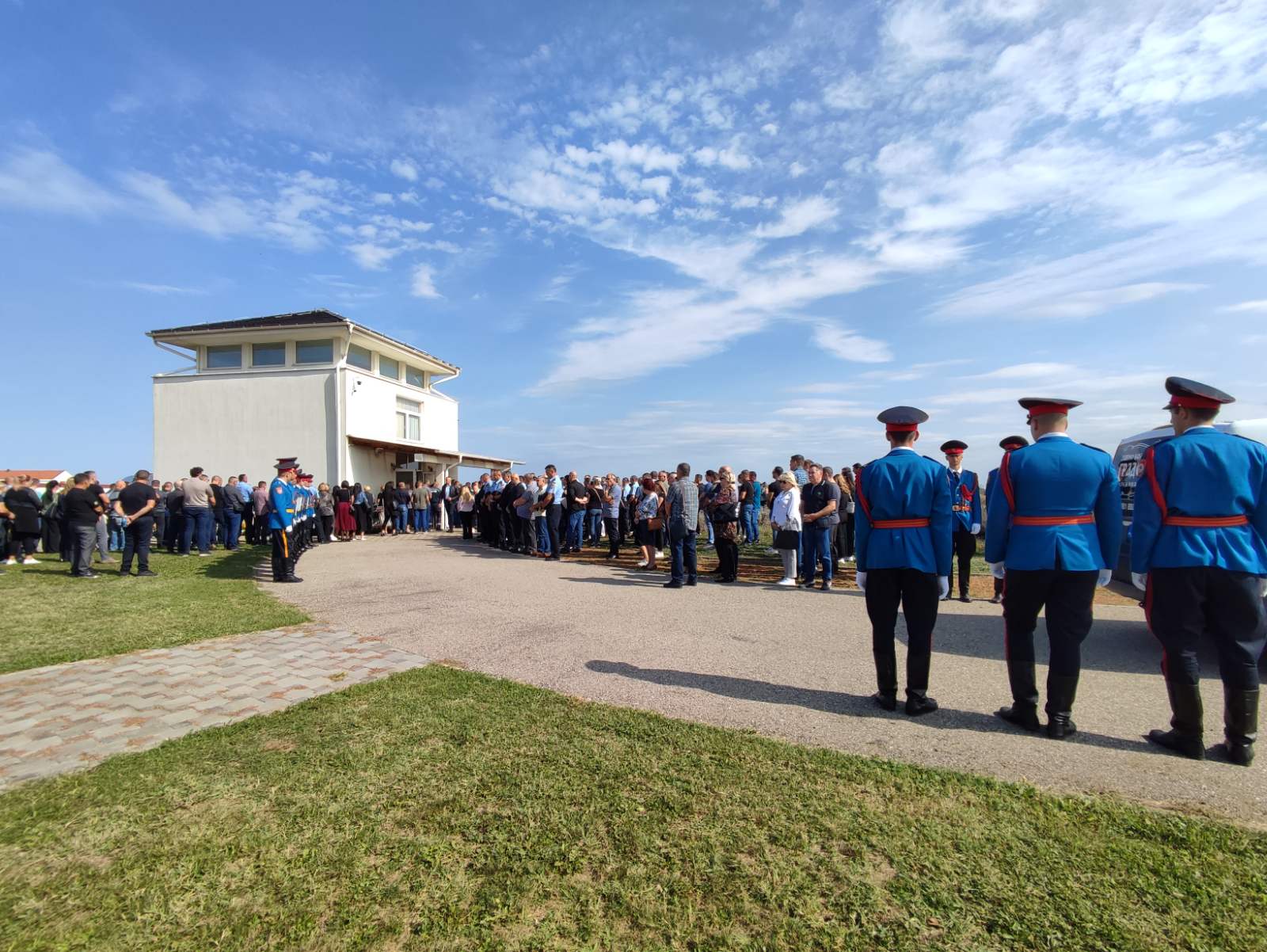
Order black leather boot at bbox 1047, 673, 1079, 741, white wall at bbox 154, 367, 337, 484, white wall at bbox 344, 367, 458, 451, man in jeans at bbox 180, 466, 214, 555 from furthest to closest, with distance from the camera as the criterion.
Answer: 1. white wall at bbox 344, 367, 458, 451
2. white wall at bbox 154, 367, 337, 484
3. man in jeans at bbox 180, 466, 214, 555
4. black leather boot at bbox 1047, 673, 1079, 741

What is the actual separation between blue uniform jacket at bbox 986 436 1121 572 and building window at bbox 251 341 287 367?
25.7m

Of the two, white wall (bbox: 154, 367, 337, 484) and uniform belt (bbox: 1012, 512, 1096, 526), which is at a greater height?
white wall (bbox: 154, 367, 337, 484)

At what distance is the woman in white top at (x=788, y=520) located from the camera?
10.1m

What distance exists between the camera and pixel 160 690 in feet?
15.6

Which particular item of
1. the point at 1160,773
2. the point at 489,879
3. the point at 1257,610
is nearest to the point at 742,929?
the point at 489,879

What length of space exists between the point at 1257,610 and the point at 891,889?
3.03m

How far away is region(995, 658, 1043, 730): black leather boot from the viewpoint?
13.3ft

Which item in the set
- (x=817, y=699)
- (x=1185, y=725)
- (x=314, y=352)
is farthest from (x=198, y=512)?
(x=1185, y=725)

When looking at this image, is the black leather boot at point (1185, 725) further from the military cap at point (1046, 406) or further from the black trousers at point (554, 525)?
the black trousers at point (554, 525)

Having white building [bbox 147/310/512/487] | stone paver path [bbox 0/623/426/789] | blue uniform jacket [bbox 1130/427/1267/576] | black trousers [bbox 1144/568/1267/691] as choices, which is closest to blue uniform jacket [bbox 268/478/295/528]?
stone paver path [bbox 0/623/426/789]

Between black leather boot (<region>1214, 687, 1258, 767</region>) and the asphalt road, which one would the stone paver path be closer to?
the asphalt road

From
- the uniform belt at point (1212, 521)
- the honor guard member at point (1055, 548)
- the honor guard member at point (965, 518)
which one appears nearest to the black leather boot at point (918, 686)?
the honor guard member at point (1055, 548)

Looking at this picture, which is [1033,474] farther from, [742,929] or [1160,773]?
[742,929]

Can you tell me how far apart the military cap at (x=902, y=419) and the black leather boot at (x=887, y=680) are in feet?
5.40
